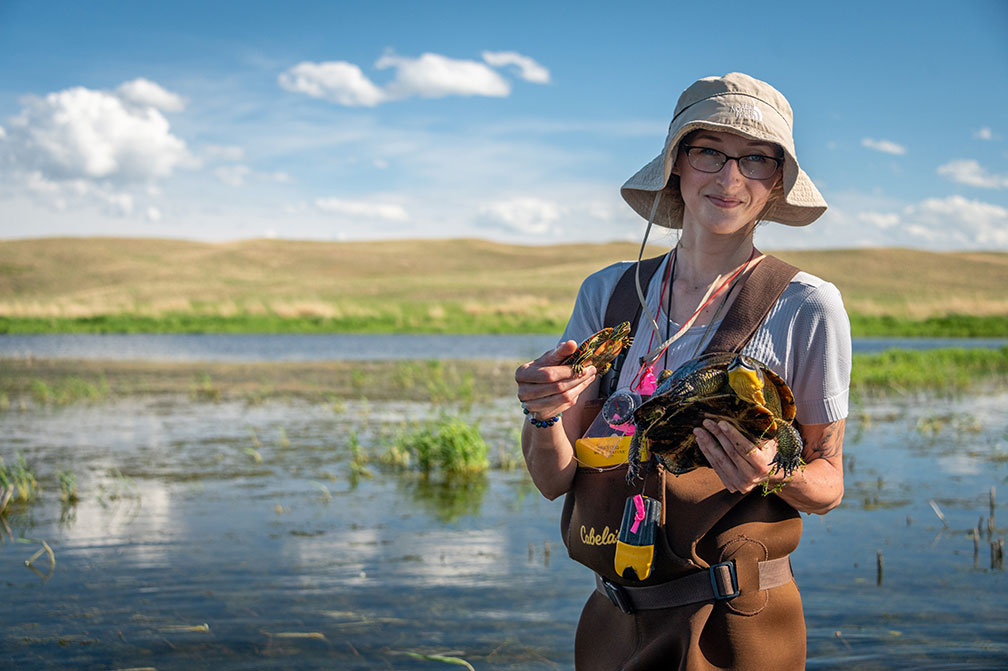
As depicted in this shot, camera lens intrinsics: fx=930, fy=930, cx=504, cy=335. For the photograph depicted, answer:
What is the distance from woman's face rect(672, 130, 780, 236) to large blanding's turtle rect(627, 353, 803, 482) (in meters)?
0.44

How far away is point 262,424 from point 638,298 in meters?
11.0

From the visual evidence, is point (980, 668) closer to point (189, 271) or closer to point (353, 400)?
point (353, 400)

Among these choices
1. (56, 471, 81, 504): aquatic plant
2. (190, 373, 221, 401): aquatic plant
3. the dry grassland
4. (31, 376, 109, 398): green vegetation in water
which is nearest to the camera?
(56, 471, 81, 504): aquatic plant

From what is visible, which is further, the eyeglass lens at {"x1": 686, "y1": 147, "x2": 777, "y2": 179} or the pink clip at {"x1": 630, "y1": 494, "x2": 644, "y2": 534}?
the eyeglass lens at {"x1": 686, "y1": 147, "x2": 777, "y2": 179}

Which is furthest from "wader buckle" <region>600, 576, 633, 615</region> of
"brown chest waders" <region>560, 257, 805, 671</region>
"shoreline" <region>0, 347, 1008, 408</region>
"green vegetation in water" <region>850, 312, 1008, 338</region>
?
→ "green vegetation in water" <region>850, 312, 1008, 338</region>

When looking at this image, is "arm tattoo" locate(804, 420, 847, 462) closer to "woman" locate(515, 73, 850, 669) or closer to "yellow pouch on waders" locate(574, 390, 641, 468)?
"woman" locate(515, 73, 850, 669)

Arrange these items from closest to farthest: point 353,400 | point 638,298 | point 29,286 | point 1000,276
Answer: point 638,298 → point 353,400 → point 29,286 → point 1000,276

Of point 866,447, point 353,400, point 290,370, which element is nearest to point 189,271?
point 290,370

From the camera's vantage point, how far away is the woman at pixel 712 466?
6.95ft

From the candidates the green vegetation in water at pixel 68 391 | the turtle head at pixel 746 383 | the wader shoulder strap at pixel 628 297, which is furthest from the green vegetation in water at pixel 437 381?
the turtle head at pixel 746 383

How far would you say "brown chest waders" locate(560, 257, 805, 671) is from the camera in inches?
83.6

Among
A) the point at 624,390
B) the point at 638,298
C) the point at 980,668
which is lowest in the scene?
the point at 980,668

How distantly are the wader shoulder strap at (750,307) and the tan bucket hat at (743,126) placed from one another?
212mm

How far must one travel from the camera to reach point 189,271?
6375 cm
